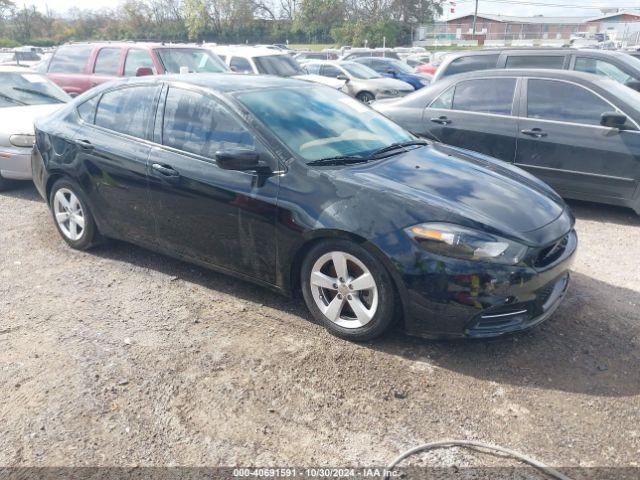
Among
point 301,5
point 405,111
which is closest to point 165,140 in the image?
point 405,111

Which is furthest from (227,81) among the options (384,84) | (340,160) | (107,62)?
(384,84)

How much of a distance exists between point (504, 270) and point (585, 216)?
3456 mm

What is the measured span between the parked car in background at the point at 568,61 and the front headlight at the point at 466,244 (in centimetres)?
518

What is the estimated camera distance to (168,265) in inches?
185

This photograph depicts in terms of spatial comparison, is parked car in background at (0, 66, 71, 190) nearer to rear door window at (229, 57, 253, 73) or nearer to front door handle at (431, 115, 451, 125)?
front door handle at (431, 115, 451, 125)

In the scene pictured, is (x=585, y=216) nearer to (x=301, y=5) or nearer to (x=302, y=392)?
(x=302, y=392)

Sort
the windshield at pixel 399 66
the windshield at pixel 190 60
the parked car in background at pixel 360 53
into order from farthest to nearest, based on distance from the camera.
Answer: the parked car in background at pixel 360 53, the windshield at pixel 399 66, the windshield at pixel 190 60

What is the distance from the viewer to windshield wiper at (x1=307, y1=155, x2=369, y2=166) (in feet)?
11.7

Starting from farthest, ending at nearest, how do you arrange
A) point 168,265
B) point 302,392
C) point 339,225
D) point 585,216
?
point 585,216, point 168,265, point 339,225, point 302,392

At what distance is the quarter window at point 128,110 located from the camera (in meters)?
4.29

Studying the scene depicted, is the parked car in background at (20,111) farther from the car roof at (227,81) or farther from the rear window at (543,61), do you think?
the rear window at (543,61)

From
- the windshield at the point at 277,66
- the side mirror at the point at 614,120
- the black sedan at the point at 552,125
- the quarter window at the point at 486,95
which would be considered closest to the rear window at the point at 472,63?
the black sedan at the point at 552,125

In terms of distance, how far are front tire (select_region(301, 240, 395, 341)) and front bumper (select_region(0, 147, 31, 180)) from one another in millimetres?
4762

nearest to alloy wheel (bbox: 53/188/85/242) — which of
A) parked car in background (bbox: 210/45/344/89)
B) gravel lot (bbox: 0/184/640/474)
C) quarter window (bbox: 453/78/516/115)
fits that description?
gravel lot (bbox: 0/184/640/474)
